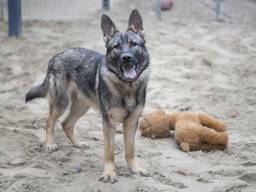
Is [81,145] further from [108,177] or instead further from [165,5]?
[165,5]

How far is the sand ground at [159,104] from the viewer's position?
16.5ft

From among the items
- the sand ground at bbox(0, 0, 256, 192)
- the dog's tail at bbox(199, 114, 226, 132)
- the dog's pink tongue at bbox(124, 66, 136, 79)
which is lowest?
the sand ground at bbox(0, 0, 256, 192)

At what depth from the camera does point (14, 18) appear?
33.0 ft

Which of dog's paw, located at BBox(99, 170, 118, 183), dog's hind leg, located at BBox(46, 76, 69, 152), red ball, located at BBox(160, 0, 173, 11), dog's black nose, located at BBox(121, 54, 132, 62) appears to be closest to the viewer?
dog's black nose, located at BBox(121, 54, 132, 62)

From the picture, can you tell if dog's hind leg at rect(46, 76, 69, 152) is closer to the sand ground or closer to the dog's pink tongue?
the sand ground

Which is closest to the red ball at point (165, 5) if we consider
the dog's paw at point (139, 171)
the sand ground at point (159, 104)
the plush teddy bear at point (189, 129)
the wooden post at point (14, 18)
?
the sand ground at point (159, 104)

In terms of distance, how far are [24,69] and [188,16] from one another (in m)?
5.09

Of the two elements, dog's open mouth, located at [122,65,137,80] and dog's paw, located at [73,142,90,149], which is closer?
dog's open mouth, located at [122,65,137,80]

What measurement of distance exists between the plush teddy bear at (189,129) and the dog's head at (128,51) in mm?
1069

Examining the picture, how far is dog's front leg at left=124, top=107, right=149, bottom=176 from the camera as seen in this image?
5.22 m

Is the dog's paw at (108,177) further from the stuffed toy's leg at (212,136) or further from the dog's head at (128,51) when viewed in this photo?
the stuffed toy's leg at (212,136)

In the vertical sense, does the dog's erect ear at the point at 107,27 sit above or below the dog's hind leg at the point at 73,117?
above

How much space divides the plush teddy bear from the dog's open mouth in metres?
1.19

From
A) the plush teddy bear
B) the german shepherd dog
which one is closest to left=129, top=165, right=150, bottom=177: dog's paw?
the german shepherd dog
